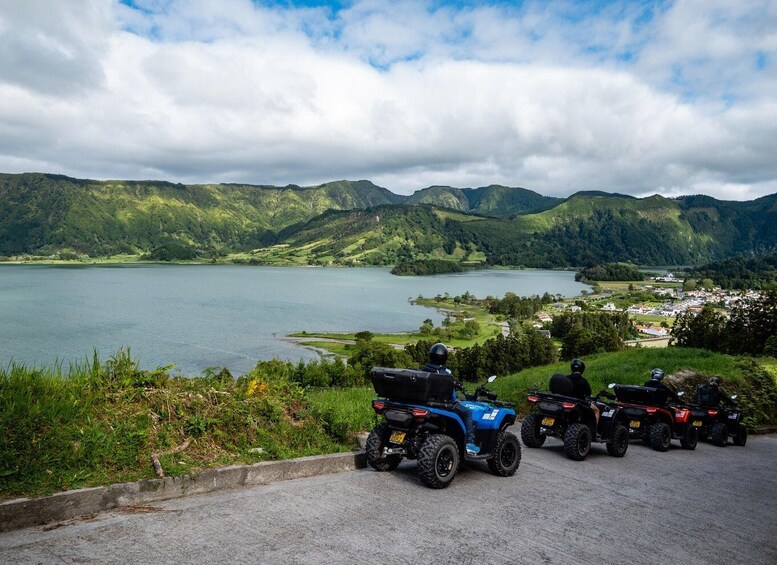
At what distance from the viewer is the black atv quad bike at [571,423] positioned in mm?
11398

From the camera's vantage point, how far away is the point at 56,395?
7.26 m

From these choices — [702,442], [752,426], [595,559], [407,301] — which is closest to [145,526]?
[595,559]

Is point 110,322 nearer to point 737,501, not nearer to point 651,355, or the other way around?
point 651,355

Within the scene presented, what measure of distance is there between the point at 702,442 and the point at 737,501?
7.55 meters

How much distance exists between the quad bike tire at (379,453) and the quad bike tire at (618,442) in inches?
233

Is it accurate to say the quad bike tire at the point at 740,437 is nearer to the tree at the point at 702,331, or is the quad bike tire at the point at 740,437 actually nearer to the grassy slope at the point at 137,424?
the grassy slope at the point at 137,424

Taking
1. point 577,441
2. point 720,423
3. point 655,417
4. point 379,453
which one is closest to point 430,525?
point 379,453

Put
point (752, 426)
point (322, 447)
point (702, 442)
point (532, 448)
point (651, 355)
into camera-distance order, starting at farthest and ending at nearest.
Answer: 1. point (651, 355)
2. point (752, 426)
3. point (702, 442)
4. point (532, 448)
5. point (322, 447)

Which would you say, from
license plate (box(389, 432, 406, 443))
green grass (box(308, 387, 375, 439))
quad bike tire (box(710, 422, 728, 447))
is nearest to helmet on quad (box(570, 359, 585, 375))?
green grass (box(308, 387, 375, 439))

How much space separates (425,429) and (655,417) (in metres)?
8.32

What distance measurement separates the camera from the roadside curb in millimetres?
5605

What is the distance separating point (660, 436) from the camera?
13.6 meters

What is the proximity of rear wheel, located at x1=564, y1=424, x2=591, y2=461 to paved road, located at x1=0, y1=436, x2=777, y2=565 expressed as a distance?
1.53m

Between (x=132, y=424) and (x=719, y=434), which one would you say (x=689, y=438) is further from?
(x=132, y=424)
